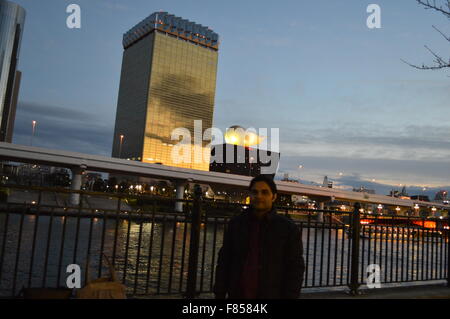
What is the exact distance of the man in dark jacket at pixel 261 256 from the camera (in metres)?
3.37

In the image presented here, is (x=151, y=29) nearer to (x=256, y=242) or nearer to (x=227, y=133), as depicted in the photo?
(x=227, y=133)

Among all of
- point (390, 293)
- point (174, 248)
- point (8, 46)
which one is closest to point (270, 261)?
point (390, 293)

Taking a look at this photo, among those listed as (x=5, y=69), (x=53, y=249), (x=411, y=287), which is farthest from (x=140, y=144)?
(x=411, y=287)

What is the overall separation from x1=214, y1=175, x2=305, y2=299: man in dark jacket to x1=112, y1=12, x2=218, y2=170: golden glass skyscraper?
147801mm

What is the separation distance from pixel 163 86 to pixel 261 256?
15345cm

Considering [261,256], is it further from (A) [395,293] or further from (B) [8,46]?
(B) [8,46]

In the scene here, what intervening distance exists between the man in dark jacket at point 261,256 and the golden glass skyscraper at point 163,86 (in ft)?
485

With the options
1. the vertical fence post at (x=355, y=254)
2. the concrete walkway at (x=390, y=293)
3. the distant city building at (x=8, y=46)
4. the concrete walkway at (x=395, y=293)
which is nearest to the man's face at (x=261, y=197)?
the concrete walkway at (x=390, y=293)

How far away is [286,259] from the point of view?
3.46m

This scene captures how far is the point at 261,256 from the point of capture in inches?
133
